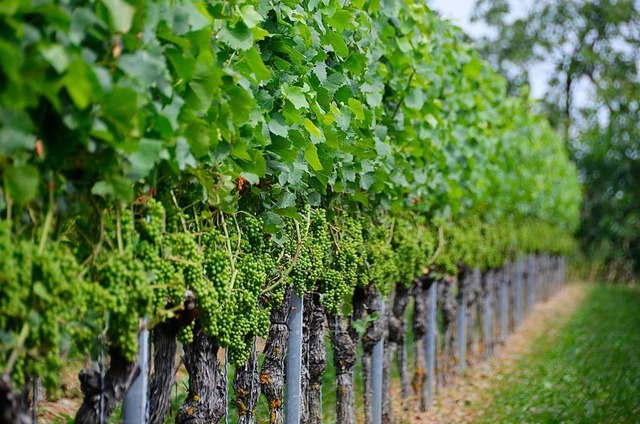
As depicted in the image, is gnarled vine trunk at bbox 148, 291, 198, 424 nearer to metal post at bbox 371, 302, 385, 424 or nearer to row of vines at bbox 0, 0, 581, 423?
row of vines at bbox 0, 0, 581, 423

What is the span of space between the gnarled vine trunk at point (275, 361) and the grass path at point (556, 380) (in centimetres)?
326

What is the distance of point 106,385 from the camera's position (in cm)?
347

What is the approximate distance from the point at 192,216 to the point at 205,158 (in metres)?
0.37

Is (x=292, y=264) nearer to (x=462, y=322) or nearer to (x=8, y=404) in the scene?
(x=8, y=404)

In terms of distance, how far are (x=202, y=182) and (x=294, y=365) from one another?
183 cm

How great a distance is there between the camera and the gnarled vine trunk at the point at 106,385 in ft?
11.3

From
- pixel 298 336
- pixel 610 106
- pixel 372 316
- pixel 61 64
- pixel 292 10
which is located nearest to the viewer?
pixel 61 64

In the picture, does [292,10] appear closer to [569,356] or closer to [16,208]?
[16,208]

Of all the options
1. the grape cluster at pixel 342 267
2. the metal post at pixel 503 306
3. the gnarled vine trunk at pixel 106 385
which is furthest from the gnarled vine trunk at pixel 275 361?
the metal post at pixel 503 306

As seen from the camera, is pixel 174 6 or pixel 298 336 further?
pixel 298 336

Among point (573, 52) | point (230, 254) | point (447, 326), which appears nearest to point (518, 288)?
point (447, 326)

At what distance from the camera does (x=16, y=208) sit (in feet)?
9.55

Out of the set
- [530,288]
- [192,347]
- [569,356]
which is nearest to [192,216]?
[192,347]

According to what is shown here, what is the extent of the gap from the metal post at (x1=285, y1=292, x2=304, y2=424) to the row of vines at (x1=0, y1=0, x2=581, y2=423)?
13cm
